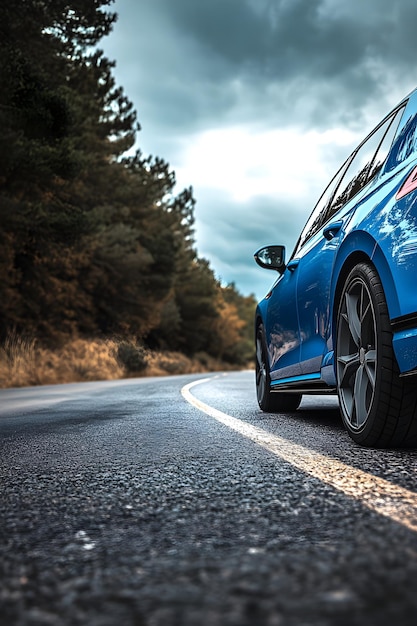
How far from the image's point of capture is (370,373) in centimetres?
→ 349

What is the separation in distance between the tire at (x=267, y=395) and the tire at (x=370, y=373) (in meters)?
2.21

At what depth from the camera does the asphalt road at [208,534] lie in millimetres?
1217

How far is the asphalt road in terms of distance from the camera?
1.22 meters

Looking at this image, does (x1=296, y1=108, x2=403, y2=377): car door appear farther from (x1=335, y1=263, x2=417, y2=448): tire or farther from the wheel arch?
(x1=335, y1=263, x2=417, y2=448): tire

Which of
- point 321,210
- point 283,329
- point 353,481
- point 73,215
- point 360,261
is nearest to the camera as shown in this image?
point 353,481

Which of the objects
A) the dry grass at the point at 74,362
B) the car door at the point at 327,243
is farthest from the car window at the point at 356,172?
the dry grass at the point at 74,362

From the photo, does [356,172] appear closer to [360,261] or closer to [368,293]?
[360,261]

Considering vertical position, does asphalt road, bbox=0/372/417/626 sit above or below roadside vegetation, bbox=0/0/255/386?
below

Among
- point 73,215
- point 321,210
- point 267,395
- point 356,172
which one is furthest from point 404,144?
point 73,215

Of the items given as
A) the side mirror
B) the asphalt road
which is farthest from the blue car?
the side mirror

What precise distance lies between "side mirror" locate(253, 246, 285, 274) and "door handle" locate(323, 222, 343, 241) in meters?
1.54

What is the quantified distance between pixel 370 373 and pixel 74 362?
1888 cm

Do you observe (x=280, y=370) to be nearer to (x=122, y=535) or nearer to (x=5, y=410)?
(x=5, y=410)

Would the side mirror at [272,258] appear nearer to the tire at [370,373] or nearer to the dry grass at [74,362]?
the tire at [370,373]
